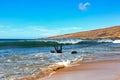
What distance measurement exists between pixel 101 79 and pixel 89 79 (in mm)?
568

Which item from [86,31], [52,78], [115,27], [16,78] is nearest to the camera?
[52,78]

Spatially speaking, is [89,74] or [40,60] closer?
[89,74]

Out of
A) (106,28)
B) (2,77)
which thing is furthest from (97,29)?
(2,77)

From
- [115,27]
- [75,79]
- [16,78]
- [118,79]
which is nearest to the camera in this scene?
[118,79]

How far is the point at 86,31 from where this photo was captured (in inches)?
7790

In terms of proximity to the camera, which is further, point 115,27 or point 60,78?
point 115,27

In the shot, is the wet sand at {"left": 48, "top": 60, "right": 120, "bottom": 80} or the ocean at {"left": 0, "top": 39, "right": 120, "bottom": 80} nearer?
the wet sand at {"left": 48, "top": 60, "right": 120, "bottom": 80}

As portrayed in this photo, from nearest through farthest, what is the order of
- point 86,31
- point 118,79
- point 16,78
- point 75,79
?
point 118,79 < point 75,79 < point 16,78 < point 86,31

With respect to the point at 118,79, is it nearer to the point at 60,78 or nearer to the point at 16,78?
the point at 60,78

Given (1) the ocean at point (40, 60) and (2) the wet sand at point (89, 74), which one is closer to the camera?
(2) the wet sand at point (89, 74)

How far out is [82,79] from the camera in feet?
42.0

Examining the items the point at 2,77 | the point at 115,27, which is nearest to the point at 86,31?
the point at 115,27

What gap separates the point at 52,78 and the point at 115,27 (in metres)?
167

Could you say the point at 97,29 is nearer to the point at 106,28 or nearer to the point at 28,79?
the point at 106,28
